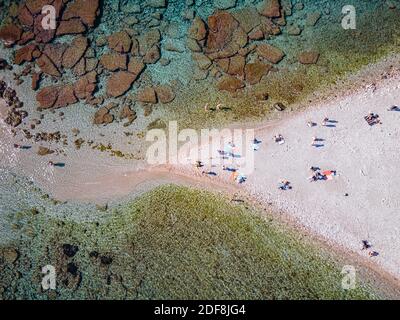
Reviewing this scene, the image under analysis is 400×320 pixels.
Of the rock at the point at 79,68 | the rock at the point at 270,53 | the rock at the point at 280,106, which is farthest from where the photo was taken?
the rock at the point at 79,68

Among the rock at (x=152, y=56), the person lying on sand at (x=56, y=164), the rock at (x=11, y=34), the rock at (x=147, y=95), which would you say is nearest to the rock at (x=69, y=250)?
the person lying on sand at (x=56, y=164)

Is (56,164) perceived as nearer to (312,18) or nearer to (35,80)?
(35,80)

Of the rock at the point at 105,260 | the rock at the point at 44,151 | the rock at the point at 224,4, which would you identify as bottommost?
the rock at the point at 105,260

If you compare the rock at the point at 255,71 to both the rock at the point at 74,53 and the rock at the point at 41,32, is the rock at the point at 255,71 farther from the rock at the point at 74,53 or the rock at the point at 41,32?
the rock at the point at 41,32

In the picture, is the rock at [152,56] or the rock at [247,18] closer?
the rock at [247,18]

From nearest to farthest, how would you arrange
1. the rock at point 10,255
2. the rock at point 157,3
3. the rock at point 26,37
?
the rock at point 10,255
the rock at point 26,37
the rock at point 157,3

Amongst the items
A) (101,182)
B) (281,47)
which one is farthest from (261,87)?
(101,182)

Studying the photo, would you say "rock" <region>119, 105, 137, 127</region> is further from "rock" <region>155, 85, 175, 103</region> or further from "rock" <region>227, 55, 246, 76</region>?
"rock" <region>227, 55, 246, 76</region>
